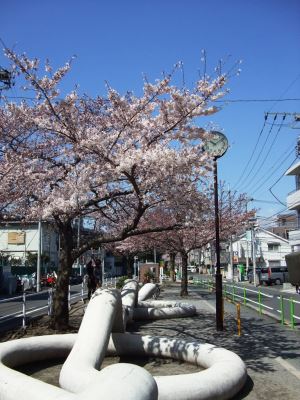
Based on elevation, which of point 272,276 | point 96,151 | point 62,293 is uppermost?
point 96,151

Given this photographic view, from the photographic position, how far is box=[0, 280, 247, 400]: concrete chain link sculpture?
16.1 feet

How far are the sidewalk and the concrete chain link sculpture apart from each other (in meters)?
0.56

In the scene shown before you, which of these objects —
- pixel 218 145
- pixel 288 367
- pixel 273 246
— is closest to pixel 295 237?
pixel 273 246

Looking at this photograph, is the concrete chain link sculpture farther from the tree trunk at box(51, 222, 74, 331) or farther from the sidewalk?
the tree trunk at box(51, 222, 74, 331)

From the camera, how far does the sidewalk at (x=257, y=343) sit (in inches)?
305

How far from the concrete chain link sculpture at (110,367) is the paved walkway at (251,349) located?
29 cm

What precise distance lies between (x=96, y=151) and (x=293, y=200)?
3983 cm

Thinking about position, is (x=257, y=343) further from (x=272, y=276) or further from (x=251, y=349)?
(x=272, y=276)

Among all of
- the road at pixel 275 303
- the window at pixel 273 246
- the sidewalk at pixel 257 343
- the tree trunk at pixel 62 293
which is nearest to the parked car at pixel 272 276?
the road at pixel 275 303

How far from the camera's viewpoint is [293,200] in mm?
47125

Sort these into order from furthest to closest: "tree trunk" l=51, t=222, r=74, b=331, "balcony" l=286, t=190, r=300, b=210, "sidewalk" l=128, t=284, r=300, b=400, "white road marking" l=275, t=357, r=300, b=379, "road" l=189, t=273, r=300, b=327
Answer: "balcony" l=286, t=190, r=300, b=210, "road" l=189, t=273, r=300, b=327, "tree trunk" l=51, t=222, r=74, b=331, "white road marking" l=275, t=357, r=300, b=379, "sidewalk" l=128, t=284, r=300, b=400

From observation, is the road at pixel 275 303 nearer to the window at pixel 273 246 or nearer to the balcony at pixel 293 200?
the balcony at pixel 293 200

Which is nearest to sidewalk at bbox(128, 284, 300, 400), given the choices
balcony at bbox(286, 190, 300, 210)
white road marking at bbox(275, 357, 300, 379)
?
white road marking at bbox(275, 357, 300, 379)

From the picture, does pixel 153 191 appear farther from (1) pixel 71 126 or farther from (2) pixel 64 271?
(2) pixel 64 271
